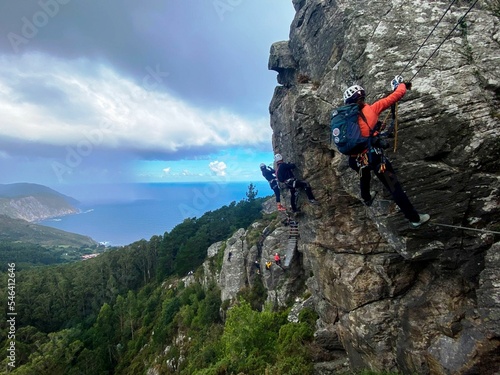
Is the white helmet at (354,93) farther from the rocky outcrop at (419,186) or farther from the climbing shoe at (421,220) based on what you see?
the climbing shoe at (421,220)

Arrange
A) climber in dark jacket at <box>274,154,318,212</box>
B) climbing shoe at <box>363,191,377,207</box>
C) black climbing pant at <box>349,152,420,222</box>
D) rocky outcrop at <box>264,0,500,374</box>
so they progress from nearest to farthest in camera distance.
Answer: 1. black climbing pant at <box>349,152,420,222</box>
2. rocky outcrop at <box>264,0,500,374</box>
3. climbing shoe at <box>363,191,377,207</box>
4. climber in dark jacket at <box>274,154,318,212</box>

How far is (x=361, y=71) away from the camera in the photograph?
30.8ft

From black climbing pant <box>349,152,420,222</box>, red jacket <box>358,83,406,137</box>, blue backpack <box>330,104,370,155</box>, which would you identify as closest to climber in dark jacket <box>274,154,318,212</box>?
black climbing pant <box>349,152,420,222</box>

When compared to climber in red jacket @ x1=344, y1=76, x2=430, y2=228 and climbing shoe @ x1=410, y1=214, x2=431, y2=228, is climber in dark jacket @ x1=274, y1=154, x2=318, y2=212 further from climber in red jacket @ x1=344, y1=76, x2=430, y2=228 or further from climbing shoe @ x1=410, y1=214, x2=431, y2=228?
climbing shoe @ x1=410, y1=214, x2=431, y2=228

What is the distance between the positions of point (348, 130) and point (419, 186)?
9.92 ft

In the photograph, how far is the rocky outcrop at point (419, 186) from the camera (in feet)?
26.0

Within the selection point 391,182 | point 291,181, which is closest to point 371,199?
point 391,182

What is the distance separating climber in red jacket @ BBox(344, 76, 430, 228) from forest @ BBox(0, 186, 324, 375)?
1016 cm

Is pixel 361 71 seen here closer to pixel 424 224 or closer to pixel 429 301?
pixel 424 224

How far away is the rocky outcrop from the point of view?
26.0 feet

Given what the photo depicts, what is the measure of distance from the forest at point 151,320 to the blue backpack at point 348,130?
11.4 meters

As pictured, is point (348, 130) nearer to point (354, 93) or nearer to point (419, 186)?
point (354, 93)

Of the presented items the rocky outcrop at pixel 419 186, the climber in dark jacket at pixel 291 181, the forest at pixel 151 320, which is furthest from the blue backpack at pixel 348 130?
the forest at pixel 151 320

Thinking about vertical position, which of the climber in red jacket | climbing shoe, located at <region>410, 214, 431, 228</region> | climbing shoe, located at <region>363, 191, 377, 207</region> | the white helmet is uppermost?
the white helmet
